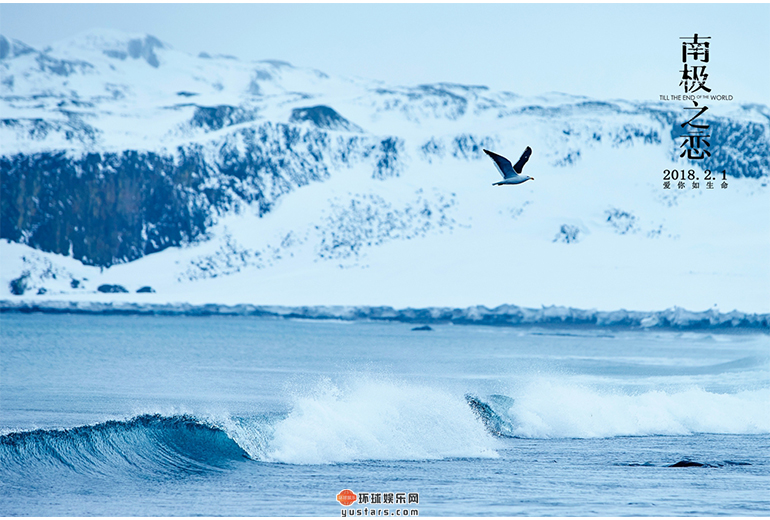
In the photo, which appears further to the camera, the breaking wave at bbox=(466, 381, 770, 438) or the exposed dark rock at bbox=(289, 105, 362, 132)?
the exposed dark rock at bbox=(289, 105, 362, 132)

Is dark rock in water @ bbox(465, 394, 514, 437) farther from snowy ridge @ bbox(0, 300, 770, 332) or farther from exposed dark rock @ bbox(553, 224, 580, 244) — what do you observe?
exposed dark rock @ bbox(553, 224, 580, 244)

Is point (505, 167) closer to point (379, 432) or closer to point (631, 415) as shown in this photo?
point (379, 432)

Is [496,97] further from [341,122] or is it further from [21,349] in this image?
[21,349]

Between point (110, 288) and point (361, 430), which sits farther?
point (110, 288)

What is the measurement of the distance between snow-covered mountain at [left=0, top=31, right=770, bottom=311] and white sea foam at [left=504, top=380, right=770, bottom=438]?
75.2 metres

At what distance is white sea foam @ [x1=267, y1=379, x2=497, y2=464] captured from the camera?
59.7 feet

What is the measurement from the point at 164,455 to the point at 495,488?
6.45 meters

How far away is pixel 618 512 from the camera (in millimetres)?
13812

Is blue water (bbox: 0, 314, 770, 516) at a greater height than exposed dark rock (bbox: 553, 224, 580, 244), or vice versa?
exposed dark rock (bbox: 553, 224, 580, 244)

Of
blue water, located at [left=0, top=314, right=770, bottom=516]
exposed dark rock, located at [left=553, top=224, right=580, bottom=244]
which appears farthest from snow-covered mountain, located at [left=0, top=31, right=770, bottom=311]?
blue water, located at [left=0, top=314, right=770, bottom=516]

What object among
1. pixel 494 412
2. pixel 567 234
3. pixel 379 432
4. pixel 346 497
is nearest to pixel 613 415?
pixel 494 412

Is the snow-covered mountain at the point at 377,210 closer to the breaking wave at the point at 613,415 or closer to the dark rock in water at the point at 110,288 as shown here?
the dark rock in water at the point at 110,288

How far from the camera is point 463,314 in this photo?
304 ft

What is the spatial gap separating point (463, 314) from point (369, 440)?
74200mm
